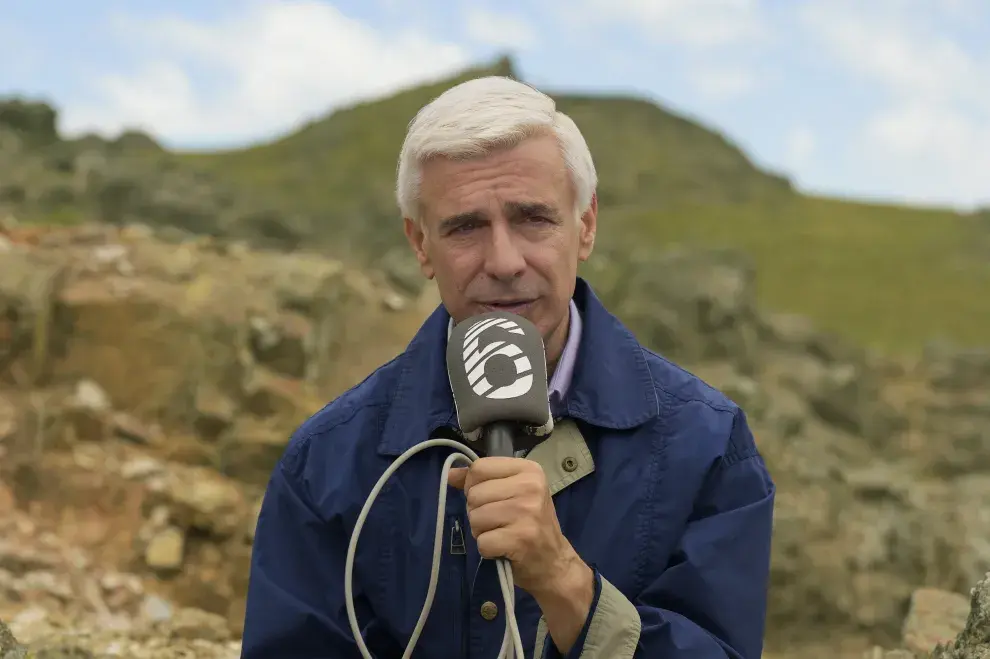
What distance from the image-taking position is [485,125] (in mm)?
3514

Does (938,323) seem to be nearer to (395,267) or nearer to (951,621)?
(395,267)

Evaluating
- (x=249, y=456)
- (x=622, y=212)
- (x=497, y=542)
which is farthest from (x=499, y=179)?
(x=622, y=212)

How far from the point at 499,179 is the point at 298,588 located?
56.6 inches

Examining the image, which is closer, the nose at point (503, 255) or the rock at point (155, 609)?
the nose at point (503, 255)

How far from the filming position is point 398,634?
11.8ft

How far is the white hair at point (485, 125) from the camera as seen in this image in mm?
3516

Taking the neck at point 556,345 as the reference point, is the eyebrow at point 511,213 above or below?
above

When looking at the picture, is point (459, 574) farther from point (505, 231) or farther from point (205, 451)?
point (205, 451)

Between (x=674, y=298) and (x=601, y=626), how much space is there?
1745 centimetres

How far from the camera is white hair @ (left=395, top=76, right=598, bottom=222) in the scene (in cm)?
352

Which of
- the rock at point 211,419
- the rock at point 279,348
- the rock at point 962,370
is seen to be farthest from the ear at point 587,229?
the rock at point 962,370

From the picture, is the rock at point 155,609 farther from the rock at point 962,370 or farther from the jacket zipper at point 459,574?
the rock at point 962,370

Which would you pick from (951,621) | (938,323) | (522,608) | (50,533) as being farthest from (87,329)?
(938,323)

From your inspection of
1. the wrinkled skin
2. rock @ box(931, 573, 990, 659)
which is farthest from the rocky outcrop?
the wrinkled skin
